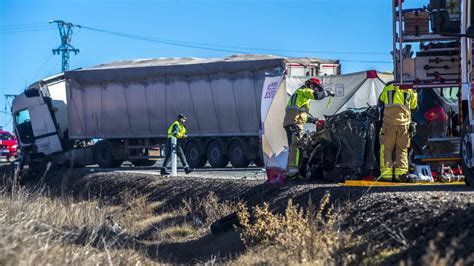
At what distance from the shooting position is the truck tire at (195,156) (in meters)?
26.7

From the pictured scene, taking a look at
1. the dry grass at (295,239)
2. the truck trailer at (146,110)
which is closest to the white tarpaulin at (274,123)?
the dry grass at (295,239)

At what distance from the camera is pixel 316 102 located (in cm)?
1823

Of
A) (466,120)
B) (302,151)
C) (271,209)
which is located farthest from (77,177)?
(466,120)

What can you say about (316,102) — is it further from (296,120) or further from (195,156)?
(195,156)

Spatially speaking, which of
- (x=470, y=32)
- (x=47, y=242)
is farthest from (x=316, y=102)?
(x=47, y=242)

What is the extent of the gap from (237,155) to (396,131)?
520 inches

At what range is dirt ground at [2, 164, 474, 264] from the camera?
7.64 metres

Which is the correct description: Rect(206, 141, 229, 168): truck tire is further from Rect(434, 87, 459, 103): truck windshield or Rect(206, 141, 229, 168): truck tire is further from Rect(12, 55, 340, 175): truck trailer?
Rect(434, 87, 459, 103): truck windshield

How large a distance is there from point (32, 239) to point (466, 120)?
609cm

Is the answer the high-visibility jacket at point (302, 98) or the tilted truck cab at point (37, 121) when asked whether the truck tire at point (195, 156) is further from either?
the high-visibility jacket at point (302, 98)

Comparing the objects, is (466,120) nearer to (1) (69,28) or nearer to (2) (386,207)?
(2) (386,207)

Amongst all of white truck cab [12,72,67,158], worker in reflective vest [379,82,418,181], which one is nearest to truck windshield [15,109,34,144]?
white truck cab [12,72,67,158]

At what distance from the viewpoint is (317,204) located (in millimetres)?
11281

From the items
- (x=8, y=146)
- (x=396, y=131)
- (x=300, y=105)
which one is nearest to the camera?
(x=396, y=131)
